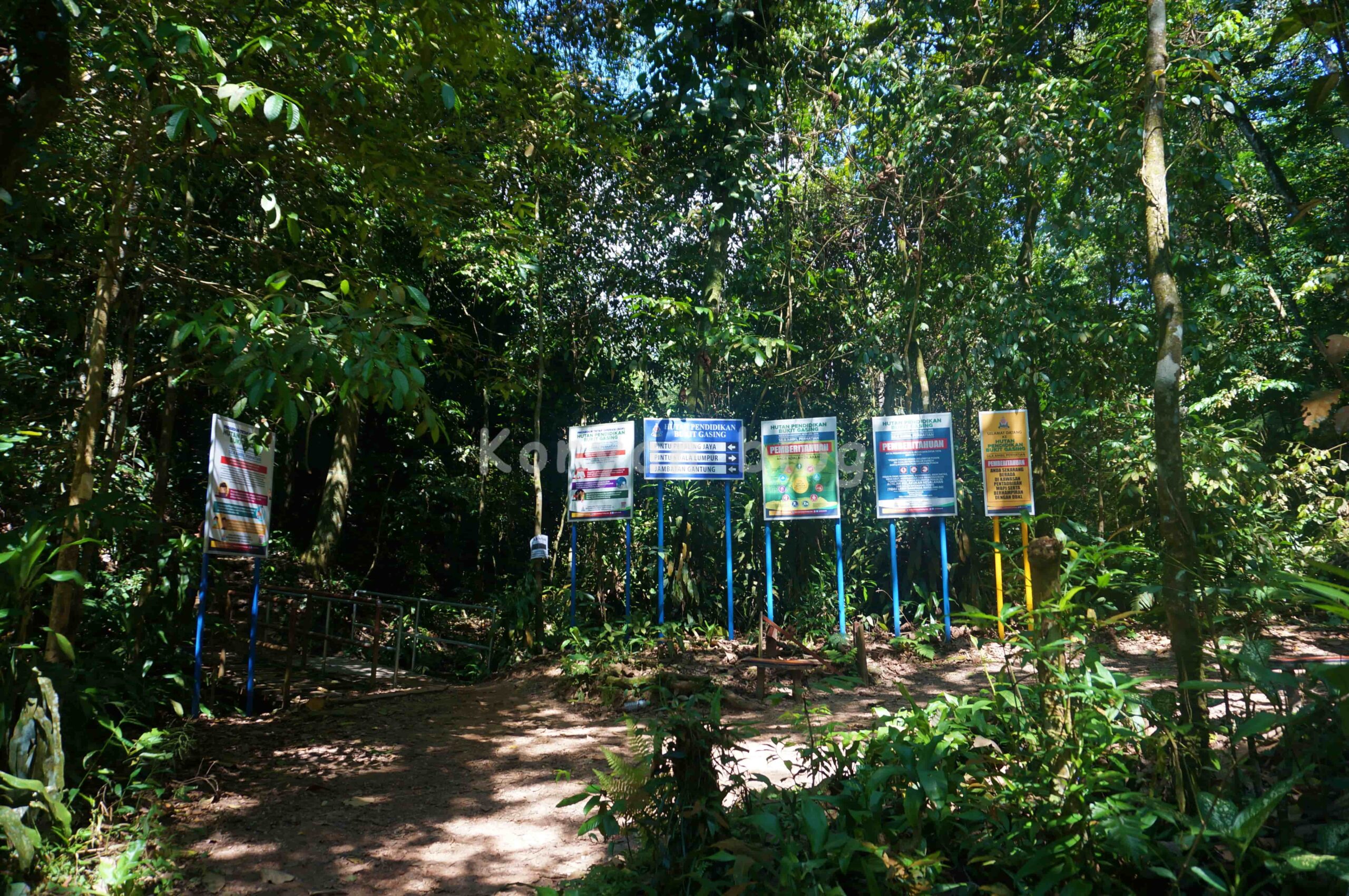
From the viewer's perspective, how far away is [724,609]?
10.7 meters

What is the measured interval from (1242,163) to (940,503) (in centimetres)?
970

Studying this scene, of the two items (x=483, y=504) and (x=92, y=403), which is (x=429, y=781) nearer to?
(x=92, y=403)

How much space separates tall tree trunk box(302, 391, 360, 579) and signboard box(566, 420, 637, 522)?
11.3ft

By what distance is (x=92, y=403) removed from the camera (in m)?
4.38

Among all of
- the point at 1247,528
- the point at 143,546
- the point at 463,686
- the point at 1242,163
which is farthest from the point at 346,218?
the point at 1242,163

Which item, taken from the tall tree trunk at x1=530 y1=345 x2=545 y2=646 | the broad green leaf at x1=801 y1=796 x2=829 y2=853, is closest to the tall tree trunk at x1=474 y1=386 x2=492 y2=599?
the tall tree trunk at x1=530 y1=345 x2=545 y2=646

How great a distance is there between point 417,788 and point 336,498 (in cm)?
720

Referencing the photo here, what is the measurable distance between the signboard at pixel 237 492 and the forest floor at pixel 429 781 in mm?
1382

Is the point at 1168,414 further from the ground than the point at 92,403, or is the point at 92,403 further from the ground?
the point at 92,403

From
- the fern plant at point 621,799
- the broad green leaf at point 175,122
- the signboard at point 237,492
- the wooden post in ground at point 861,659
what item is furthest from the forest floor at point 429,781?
the broad green leaf at point 175,122

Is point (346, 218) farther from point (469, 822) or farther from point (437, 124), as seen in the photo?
point (469, 822)

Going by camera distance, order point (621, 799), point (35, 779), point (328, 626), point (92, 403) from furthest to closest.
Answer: point (328, 626)
point (92, 403)
point (35, 779)
point (621, 799)

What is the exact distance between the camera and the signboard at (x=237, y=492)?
20.6ft

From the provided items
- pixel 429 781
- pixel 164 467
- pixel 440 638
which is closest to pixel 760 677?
pixel 429 781
